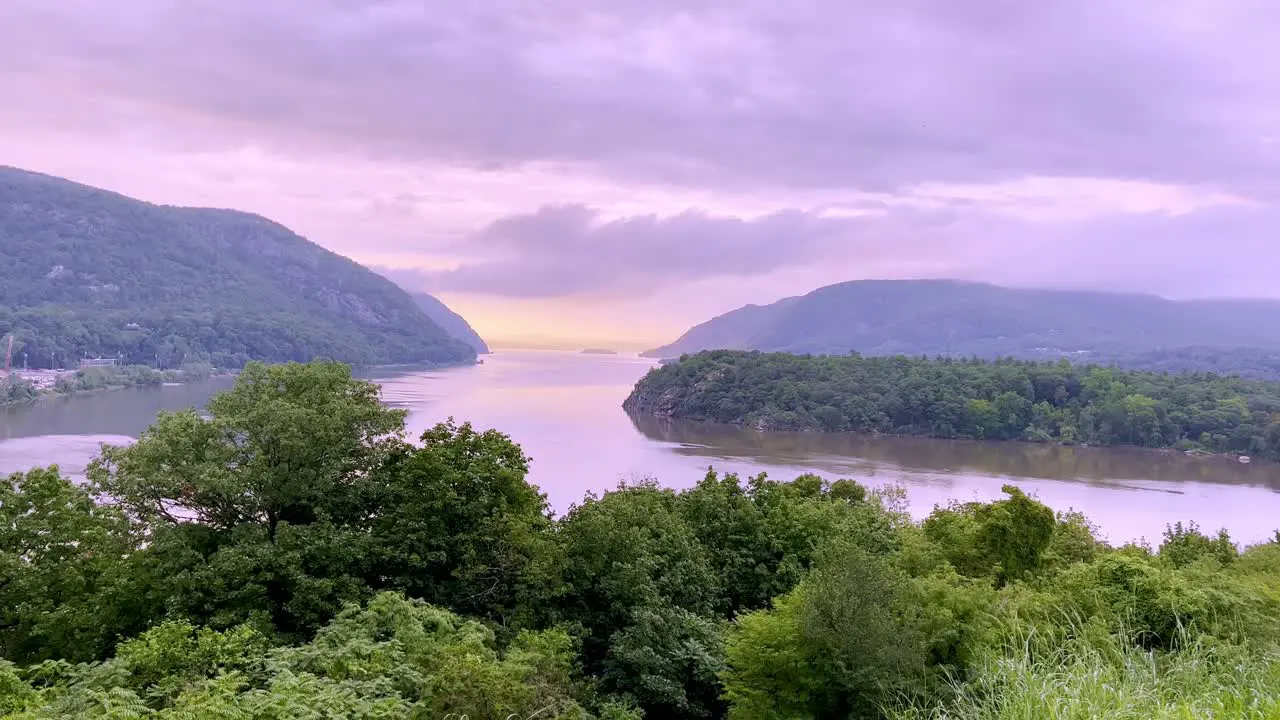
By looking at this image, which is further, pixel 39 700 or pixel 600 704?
pixel 600 704

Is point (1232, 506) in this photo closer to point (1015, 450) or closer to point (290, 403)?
point (1015, 450)

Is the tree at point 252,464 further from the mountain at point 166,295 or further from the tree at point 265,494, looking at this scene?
the mountain at point 166,295

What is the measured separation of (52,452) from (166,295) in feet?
386

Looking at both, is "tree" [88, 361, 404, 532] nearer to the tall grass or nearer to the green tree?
the green tree

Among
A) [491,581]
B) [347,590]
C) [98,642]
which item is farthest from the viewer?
[491,581]

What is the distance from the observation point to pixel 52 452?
123 feet

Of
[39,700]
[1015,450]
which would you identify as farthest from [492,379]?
[39,700]

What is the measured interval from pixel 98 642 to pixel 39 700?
16.9ft

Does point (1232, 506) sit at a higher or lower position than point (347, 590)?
lower

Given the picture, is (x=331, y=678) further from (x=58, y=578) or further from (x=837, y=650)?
(x=58, y=578)

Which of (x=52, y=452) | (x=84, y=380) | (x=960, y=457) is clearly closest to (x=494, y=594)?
(x=52, y=452)

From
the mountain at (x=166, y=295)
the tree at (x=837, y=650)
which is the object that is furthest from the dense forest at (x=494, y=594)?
the mountain at (x=166, y=295)

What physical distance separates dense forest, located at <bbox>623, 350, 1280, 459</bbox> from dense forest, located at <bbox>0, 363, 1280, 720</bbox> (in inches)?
1994

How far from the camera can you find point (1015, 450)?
61000 mm
